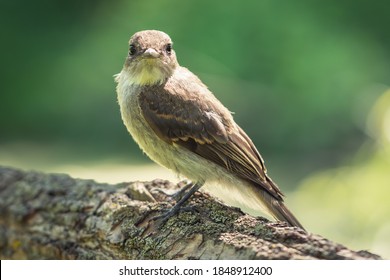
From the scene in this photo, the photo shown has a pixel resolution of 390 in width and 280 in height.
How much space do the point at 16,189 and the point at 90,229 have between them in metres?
0.64

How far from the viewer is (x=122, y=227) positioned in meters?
3.94

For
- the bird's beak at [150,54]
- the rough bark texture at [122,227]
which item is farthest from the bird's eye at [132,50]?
the rough bark texture at [122,227]

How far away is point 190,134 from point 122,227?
0.78m

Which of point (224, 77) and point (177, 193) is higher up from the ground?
point (224, 77)

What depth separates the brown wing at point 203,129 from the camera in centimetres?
439

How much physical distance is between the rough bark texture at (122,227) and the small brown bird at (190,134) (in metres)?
0.19

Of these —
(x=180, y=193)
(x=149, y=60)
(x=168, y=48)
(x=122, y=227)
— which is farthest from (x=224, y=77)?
(x=122, y=227)

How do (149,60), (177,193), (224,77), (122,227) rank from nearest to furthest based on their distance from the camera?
(122,227) < (177,193) < (149,60) < (224,77)

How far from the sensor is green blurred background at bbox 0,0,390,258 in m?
7.89

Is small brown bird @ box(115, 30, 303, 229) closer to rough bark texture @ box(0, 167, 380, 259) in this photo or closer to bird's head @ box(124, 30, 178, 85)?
bird's head @ box(124, 30, 178, 85)

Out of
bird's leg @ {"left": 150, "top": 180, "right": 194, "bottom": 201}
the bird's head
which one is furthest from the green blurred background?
bird's leg @ {"left": 150, "top": 180, "right": 194, "bottom": 201}

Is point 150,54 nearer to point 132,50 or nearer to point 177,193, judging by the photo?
point 132,50
